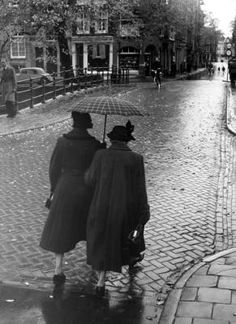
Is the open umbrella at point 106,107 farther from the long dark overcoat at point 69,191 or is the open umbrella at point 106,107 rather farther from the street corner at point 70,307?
the street corner at point 70,307

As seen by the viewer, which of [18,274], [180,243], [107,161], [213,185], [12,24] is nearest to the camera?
[107,161]

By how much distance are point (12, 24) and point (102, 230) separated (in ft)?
73.3

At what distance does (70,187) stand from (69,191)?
0.13 feet

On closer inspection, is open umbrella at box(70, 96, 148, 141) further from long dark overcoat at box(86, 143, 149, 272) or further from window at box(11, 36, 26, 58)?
window at box(11, 36, 26, 58)

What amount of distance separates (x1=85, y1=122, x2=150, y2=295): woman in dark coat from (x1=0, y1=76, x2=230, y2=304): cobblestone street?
526 millimetres

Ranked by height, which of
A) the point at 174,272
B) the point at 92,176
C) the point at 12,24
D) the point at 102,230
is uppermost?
the point at 12,24

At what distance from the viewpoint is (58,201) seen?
180 inches

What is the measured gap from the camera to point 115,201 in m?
4.31

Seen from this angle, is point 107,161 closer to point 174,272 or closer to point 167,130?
point 174,272

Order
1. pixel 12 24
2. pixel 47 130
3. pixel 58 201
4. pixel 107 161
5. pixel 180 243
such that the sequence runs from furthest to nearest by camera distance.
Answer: pixel 12 24 → pixel 47 130 → pixel 180 243 → pixel 58 201 → pixel 107 161

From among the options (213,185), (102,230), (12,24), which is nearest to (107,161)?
(102,230)

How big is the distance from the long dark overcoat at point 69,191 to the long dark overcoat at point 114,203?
8.2 inches

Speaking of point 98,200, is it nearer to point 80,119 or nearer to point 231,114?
point 80,119

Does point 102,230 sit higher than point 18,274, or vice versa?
point 102,230
